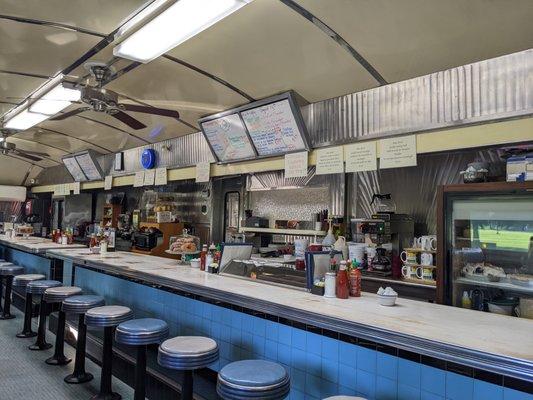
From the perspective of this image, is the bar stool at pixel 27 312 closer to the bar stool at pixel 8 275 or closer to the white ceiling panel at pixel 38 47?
the bar stool at pixel 8 275

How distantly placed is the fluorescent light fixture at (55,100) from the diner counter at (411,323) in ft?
7.48

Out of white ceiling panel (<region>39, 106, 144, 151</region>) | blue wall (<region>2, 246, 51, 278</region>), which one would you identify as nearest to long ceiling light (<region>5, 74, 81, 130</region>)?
white ceiling panel (<region>39, 106, 144, 151</region>)

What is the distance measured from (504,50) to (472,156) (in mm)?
1107

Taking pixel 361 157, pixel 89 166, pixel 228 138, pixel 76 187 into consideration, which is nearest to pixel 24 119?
pixel 228 138

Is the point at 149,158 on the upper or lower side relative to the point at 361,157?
upper

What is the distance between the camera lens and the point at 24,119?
15.7 feet

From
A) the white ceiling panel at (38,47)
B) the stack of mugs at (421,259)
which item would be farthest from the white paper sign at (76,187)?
the stack of mugs at (421,259)

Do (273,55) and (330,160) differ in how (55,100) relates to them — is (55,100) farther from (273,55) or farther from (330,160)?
(330,160)

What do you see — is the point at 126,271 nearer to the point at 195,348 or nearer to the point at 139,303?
the point at 139,303

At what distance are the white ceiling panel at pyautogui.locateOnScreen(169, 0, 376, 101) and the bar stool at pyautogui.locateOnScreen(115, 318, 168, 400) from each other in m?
2.10

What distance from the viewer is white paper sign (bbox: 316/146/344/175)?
11.4 feet

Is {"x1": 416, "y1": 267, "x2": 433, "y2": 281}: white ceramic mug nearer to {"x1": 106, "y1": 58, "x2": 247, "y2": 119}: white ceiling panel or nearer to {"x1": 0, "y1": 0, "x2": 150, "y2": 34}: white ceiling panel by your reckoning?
{"x1": 106, "y1": 58, "x2": 247, "y2": 119}: white ceiling panel

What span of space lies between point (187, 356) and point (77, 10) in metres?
2.33

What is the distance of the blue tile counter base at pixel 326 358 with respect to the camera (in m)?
1.55
